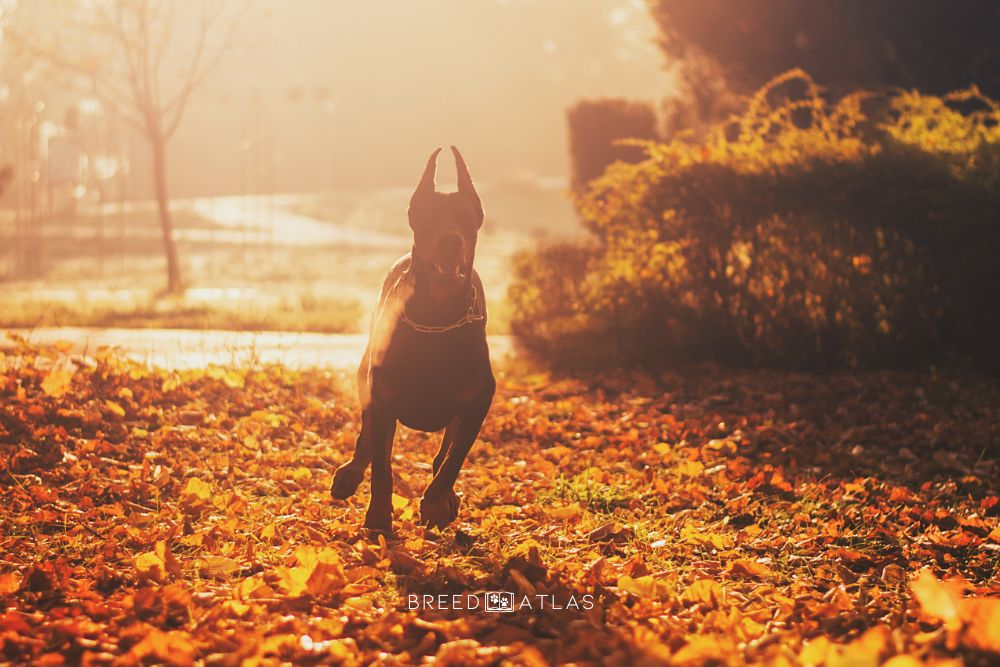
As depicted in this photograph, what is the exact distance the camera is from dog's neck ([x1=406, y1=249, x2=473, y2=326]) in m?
4.19

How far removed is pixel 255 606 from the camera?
355 centimetres

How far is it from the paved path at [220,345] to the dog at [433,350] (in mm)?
3745

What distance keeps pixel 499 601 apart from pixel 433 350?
1.08m

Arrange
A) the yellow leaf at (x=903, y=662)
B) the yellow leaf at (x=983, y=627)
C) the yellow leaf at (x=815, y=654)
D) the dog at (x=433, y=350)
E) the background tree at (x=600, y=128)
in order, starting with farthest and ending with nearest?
1. the background tree at (x=600, y=128)
2. the dog at (x=433, y=350)
3. the yellow leaf at (x=815, y=654)
4. the yellow leaf at (x=983, y=627)
5. the yellow leaf at (x=903, y=662)

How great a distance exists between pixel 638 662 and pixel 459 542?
177 cm

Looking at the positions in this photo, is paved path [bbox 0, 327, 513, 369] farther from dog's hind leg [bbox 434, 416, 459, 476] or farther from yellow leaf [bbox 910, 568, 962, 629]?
yellow leaf [bbox 910, 568, 962, 629]

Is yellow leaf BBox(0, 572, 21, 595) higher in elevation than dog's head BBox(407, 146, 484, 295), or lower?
lower

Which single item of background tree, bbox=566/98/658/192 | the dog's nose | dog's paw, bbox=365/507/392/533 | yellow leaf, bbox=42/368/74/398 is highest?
background tree, bbox=566/98/658/192

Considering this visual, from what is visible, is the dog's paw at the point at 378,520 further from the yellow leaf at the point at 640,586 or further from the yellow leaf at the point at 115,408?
the yellow leaf at the point at 115,408

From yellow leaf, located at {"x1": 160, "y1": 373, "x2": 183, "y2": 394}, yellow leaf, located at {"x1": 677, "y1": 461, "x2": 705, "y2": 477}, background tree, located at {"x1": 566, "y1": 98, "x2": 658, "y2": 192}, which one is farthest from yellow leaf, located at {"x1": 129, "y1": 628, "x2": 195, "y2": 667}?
background tree, located at {"x1": 566, "y1": 98, "x2": 658, "y2": 192}

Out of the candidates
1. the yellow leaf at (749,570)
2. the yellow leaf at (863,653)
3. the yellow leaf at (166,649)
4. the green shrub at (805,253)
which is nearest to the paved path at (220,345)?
the green shrub at (805,253)

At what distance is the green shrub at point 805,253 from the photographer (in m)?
8.73

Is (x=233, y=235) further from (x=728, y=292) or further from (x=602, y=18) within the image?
(x=602, y=18)

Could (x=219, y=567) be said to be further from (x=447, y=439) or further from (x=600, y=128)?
(x=600, y=128)
